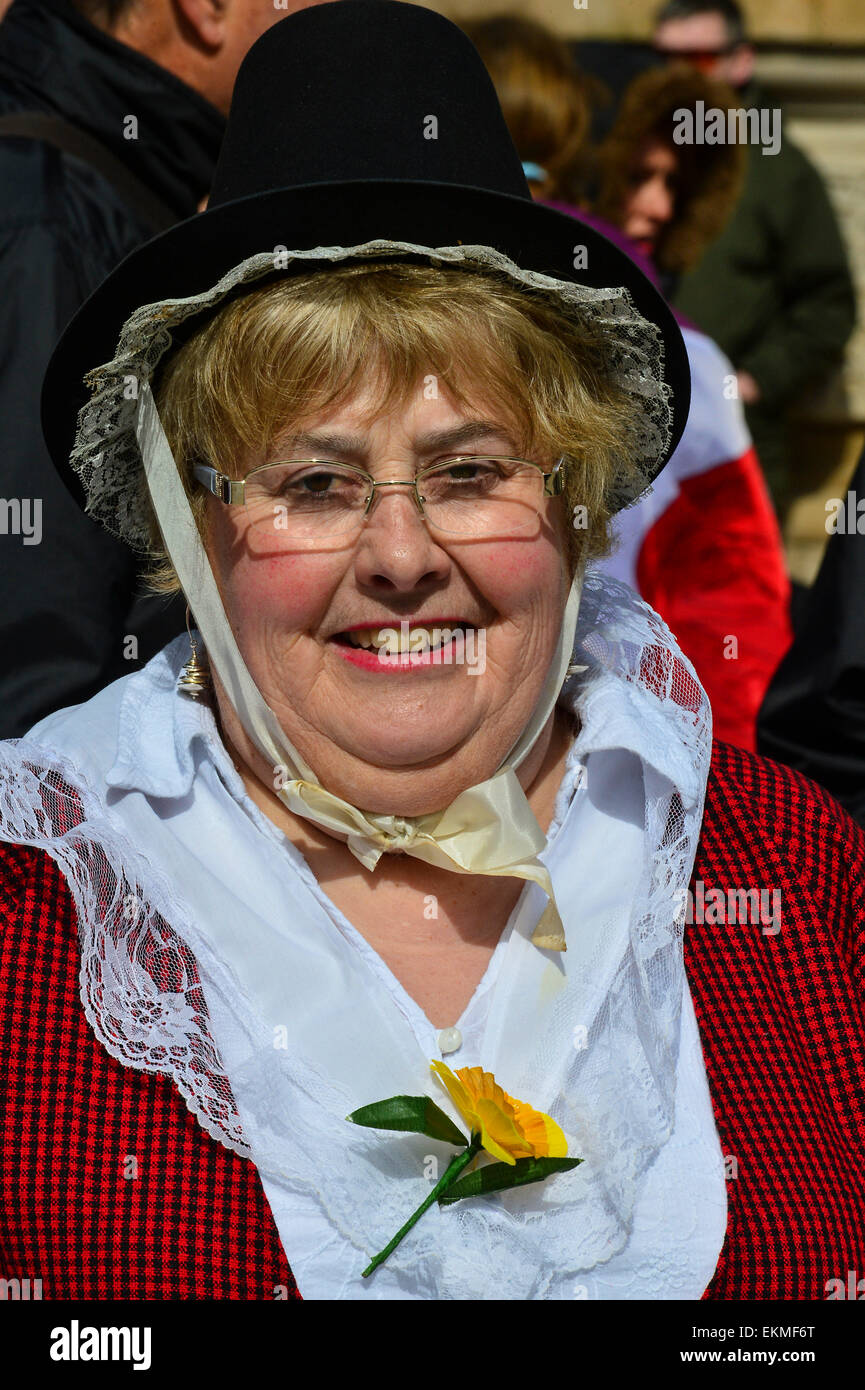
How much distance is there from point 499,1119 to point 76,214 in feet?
5.39

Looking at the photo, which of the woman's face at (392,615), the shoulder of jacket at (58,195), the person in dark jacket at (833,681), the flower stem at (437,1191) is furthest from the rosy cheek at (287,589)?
the person in dark jacket at (833,681)

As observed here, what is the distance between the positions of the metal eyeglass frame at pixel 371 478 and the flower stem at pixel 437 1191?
0.77 meters

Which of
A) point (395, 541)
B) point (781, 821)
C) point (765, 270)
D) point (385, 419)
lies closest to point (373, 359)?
point (385, 419)

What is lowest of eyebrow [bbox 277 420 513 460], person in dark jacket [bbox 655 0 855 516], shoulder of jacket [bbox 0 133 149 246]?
eyebrow [bbox 277 420 513 460]

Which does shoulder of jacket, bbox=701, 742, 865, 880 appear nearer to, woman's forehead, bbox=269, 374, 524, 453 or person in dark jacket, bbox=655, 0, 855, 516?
woman's forehead, bbox=269, 374, 524, 453

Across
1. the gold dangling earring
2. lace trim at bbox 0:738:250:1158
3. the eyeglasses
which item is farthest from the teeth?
lace trim at bbox 0:738:250:1158

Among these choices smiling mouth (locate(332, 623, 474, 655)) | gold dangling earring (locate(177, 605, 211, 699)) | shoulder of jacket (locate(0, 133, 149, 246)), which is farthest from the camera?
shoulder of jacket (locate(0, 133, 149, 246))

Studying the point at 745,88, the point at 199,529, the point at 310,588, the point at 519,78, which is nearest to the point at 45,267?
the point at 199,529

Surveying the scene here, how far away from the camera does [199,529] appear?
214 cm

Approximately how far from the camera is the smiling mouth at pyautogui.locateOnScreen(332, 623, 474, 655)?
2.06 meters

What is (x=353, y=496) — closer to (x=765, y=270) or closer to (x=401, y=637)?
(x=401, y=637)

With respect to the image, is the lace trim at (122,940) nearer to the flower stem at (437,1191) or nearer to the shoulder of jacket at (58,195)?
the flower stem at (437,1191)

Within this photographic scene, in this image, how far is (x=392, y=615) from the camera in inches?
80.5

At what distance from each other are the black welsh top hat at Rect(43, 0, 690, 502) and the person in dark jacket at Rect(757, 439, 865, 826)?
0.71m
